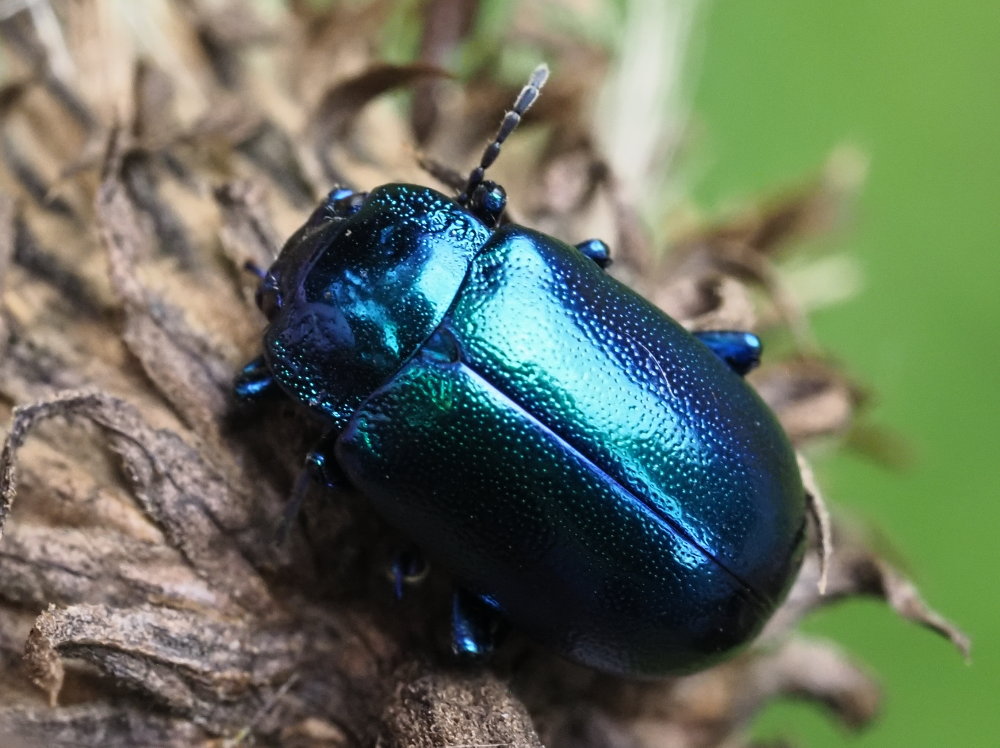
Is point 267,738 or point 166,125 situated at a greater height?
point 166,125

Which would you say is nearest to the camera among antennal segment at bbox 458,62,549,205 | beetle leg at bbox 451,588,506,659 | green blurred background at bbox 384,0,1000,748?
beetle leg at bbox 451,588,506,659

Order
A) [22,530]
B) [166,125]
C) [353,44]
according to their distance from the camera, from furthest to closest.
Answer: [353,44], [166,125], [22,530]

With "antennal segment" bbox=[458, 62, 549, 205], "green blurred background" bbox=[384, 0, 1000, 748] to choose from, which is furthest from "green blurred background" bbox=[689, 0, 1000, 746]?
"antennal segment" bbox=[458, 62, 549, 205]

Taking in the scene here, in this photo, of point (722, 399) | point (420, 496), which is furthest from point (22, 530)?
point (722, 399)

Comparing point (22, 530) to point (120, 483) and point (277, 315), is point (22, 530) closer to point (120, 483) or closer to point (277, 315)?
point (120, 483)

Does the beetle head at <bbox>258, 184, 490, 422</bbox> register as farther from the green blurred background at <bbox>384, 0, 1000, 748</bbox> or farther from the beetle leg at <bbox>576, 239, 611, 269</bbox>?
the green blurred background at <bbox>384, 0, 1000, 748</bbox>
